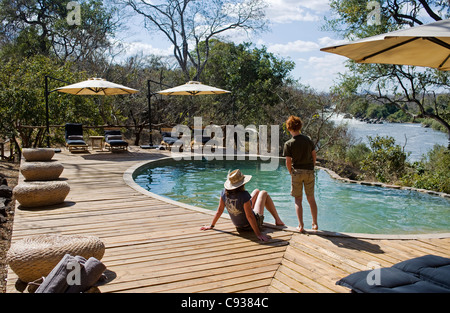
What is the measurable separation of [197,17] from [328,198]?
1469 centimetres

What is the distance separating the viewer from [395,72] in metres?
13.7

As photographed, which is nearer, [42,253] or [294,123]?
[42,253]

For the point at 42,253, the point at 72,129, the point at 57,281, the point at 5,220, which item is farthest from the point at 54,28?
the point at 57,281

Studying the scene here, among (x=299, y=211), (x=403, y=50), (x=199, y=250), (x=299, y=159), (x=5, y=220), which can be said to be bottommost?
(x=5, y=220)

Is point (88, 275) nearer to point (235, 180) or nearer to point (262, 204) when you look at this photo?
point (235, 180)

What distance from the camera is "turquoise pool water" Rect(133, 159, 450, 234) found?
7105 mm

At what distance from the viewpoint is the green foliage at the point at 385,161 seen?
11.5m

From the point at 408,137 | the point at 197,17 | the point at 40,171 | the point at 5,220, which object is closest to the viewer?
the point at 5,220

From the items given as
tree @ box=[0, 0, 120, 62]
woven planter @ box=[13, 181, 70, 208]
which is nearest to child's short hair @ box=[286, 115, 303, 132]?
woven planter @ box=[13, 181, 70, 208]

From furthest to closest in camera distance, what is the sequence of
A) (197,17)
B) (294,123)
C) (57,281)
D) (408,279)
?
(197,17), (294,123), (408,279), (57,281)

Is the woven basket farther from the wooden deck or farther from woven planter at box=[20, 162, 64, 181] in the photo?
woven planter at box=[20, 162, 64, 181]

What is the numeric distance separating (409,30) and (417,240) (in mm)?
2606

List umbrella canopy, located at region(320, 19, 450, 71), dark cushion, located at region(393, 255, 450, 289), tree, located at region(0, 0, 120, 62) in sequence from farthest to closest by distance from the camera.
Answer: tree, located at region(0, 0, 120, 62), umbrella canopy, located at region(320, 19, 450, 71), dark cushion, located at region(393, 255, 450, 289)

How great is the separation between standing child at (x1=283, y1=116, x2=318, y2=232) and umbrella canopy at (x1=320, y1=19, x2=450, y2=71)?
104 centimetres
